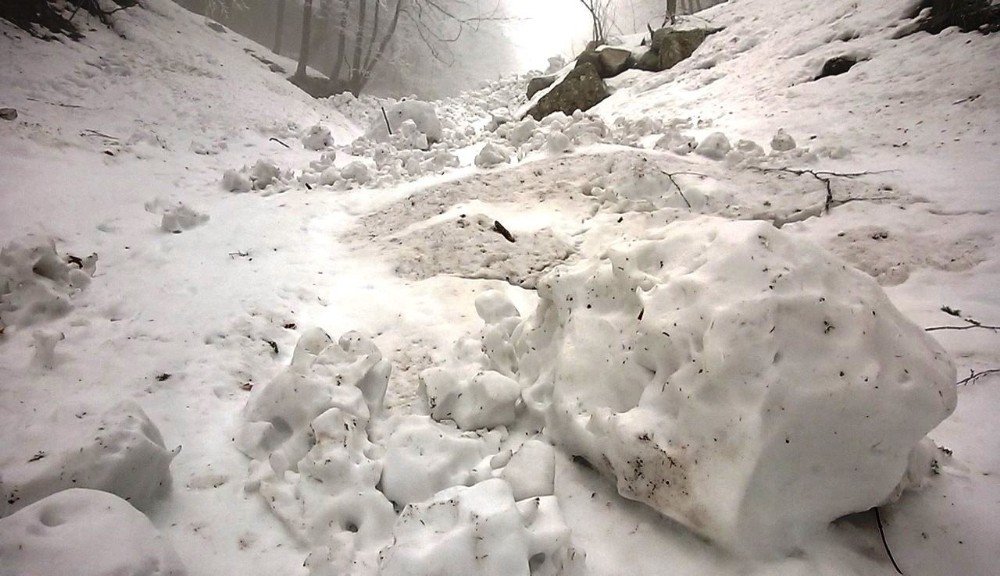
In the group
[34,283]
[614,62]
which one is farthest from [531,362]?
[614,62]

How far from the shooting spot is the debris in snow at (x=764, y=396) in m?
1.12

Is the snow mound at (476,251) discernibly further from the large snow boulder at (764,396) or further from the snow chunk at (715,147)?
the snow chunk at (715,147)

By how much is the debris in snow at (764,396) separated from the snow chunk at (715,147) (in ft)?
8.10

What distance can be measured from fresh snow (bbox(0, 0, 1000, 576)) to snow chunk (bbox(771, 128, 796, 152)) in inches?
0.9

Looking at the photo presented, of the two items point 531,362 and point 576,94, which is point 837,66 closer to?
point 576,94

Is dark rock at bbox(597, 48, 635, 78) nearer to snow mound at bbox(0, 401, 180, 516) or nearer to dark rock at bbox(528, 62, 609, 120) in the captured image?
dark rock at bbox(528, 62, 609, 120)

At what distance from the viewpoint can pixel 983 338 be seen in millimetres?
1746

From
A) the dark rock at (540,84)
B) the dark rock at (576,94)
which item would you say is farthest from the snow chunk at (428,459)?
the dark rock at (540,84)

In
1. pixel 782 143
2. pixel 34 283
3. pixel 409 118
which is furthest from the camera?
pixel 409 118

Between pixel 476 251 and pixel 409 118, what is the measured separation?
12.3ft

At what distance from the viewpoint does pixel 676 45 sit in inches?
294

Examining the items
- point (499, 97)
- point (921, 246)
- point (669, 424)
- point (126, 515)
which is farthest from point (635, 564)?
point (499, 97)

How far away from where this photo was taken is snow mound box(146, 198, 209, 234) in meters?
3.05

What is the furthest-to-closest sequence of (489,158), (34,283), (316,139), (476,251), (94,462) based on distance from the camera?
(316,139) → (489,158) → (476,251) → (34,283) → (94,462)
